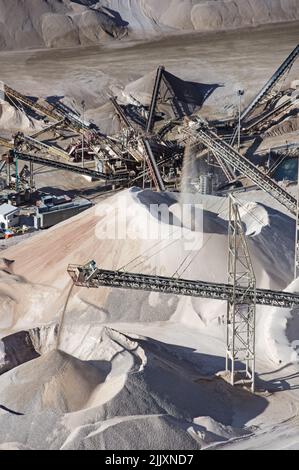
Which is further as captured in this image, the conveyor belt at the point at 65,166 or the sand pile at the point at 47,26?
the sand pile at the point at 47,26

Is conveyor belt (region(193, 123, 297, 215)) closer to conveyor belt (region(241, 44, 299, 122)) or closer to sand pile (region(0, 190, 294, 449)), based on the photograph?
sand pile (region(0, 190, 294, 449))

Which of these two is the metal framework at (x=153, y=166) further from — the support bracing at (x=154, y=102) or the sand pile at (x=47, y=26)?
the sand pile at (x=47, y=26)

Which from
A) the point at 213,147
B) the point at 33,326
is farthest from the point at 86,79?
the point at 33,326

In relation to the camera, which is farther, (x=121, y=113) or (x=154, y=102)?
(x=154, y=102)

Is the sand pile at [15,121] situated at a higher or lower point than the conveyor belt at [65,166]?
higher

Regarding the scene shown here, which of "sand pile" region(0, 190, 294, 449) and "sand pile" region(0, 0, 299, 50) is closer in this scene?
"sand pile" region(0, 190, 294, 449)

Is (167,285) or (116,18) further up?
(116,18)

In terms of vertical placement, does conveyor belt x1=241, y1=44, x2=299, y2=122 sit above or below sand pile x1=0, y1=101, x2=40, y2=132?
above

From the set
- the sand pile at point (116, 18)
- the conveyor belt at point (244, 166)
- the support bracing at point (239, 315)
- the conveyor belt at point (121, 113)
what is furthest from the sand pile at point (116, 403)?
the sand pile at point (116, 18)

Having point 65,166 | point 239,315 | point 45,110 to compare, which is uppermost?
point 45,110

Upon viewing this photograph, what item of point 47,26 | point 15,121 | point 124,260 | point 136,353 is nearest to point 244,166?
point 124,260
